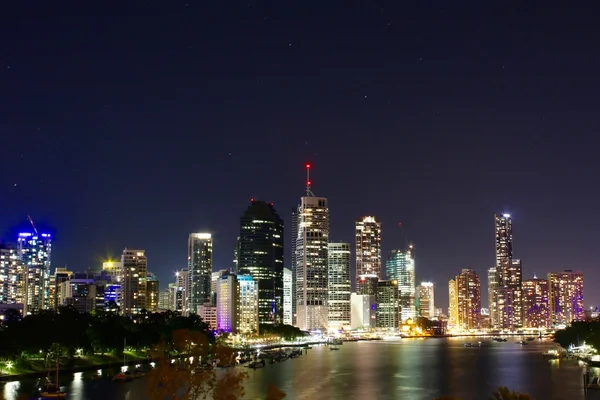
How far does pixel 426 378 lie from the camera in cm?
10075

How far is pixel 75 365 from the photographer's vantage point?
330ft

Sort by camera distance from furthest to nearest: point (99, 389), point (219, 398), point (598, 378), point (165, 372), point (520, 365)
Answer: point (520, 365)
point (598, 378)
point (99, 389)
point (165, 372)
point (219, 398)

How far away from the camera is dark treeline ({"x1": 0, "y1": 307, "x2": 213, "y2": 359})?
297 feet

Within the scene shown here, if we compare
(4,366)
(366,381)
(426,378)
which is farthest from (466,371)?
(4,366)

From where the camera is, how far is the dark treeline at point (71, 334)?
90.6 m

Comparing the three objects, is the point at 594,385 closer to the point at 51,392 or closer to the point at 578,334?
the point at 51,392

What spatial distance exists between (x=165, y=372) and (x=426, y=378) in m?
65.4

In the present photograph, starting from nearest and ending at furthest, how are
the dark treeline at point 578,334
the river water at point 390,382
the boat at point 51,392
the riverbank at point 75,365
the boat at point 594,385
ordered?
the boat at point 51,392
the river water at point 390,382
the boat at point 594,385
the riverbank at point 75,365
the dark treeline at point 578,334

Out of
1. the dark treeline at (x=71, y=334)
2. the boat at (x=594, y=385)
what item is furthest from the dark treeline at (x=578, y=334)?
the dark treeline at (x=71, y=334)

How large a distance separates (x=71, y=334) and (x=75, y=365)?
5398 millimetres

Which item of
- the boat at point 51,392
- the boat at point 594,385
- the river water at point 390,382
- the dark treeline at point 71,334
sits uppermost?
the dark treeline at point 71,334

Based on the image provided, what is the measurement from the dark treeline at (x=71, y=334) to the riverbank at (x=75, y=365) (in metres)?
1.19

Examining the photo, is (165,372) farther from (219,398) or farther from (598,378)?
(598,378)

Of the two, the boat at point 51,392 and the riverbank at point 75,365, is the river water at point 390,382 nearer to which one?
the boat at point 51,392
